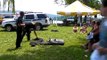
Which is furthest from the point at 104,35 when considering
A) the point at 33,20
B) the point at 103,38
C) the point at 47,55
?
the point at 33,20

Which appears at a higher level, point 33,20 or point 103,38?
point 103,38

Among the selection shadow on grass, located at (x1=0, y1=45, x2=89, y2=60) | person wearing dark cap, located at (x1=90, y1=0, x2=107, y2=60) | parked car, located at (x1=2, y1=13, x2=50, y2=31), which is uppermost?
person wearing dark cap, located at (x1=90, y1=0, x2=107, y2=60)

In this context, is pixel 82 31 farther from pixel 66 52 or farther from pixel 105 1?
pixel 105 1

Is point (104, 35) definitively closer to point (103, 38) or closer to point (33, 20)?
point (103, 38)

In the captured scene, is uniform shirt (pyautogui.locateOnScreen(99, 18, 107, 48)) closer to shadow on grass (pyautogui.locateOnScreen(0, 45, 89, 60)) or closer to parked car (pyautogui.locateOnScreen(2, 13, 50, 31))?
shadow on grass (pyautogui.locateOnScreen(0, 45, 89, 60))

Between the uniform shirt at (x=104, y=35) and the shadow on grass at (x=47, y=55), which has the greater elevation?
the uniform shirt at (x=104, y=35)

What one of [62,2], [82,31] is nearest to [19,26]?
[82,31]

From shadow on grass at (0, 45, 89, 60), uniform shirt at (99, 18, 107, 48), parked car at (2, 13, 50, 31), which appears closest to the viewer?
uniform shirt at (99, 18, 107, 48)

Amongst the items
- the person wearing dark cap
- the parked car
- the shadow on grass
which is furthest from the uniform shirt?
the parked car

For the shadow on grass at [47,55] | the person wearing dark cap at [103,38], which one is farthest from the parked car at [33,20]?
the person wearing dark cap at [103,38]

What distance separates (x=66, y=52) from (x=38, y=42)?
141 inches

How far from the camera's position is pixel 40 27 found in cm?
3478

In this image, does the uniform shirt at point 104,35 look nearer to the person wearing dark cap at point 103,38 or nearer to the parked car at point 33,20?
the person wearing dark cap at point 103,38

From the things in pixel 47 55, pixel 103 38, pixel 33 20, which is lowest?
pixel 33 20
